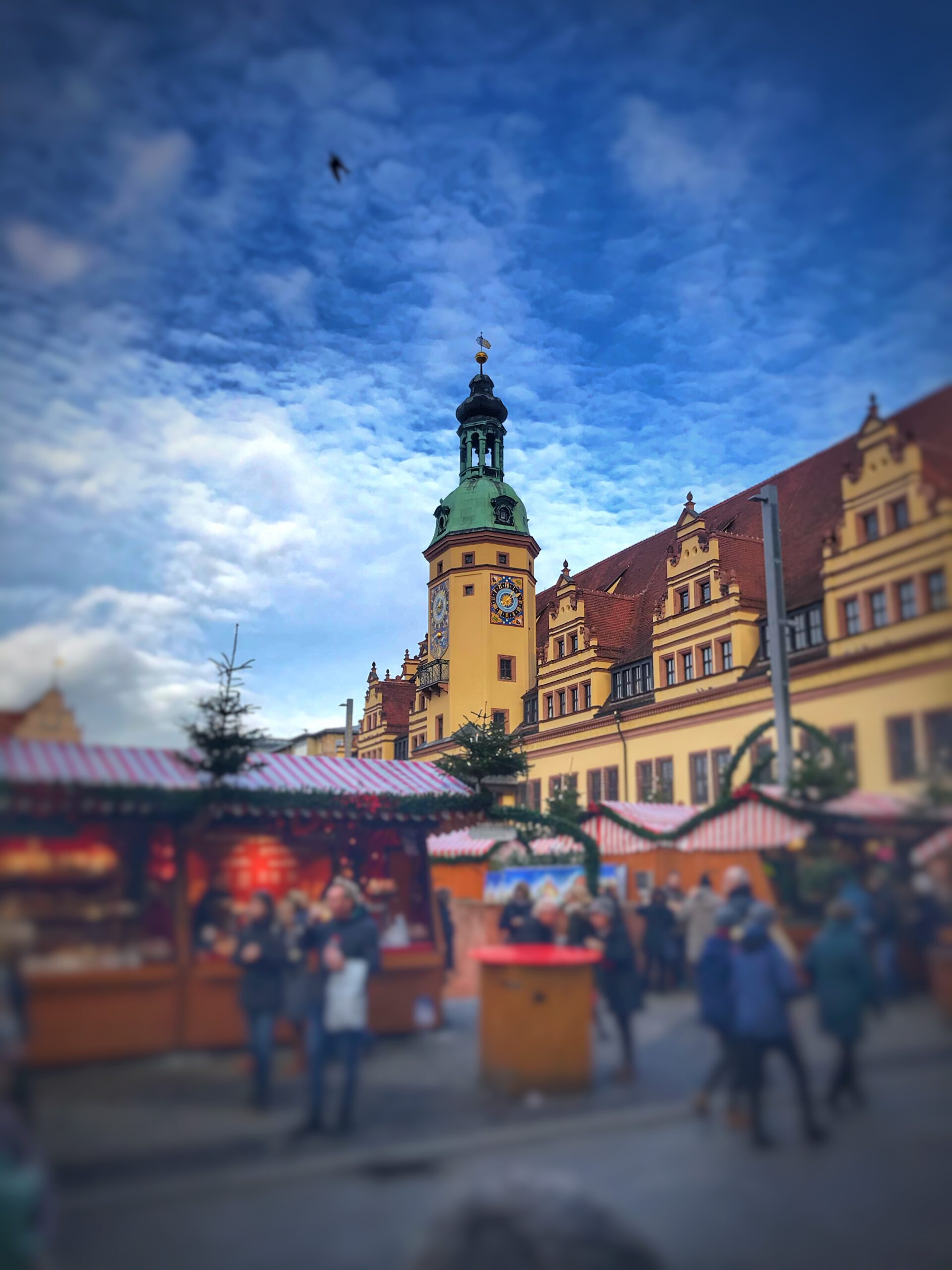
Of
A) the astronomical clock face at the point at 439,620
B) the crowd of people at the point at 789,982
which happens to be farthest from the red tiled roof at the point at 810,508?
the astronomical clock face at the point at 439,620

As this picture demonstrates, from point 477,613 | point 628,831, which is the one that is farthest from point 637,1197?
point 477,613

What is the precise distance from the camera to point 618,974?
23.6 feet

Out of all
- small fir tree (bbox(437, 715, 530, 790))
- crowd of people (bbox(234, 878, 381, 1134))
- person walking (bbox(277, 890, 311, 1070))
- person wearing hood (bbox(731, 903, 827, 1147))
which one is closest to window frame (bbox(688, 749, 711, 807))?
small fir tree (bbox(437, 715, 530, 790))

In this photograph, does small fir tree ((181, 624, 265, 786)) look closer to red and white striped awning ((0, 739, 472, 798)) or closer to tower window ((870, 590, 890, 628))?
red and white striped awning ((0, 739, 472, 798))

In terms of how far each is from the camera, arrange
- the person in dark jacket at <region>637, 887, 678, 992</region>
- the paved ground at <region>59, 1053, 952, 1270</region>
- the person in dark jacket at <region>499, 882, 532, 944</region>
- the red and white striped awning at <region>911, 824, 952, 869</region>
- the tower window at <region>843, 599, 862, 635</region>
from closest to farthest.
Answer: the paved ground at <region>59, 1053, 952, 1270</region>
the red and white striped awning at <region>911, 824, 952, 869</region>
the person in dark jacket at <region>637, 887, 678, 992</region>
the tower window at <region>843, 599, 862, 635</region>
the person in dark jacket at <region>499, 882, 532, 944</region>

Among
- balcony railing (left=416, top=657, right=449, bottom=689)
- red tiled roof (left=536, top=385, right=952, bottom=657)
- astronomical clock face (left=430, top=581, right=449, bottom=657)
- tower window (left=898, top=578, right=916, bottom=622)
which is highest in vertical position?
astronomical clock face (left=430, top=581, right=449, bottom=657)

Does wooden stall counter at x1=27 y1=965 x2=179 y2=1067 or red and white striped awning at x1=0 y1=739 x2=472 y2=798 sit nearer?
wooden stall counter at x1=27 y1=965 x2=179 y2=1067

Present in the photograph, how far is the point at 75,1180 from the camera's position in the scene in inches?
171

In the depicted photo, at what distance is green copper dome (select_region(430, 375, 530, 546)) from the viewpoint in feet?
132

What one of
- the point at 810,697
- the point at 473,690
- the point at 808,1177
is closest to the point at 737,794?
the point at 810,697

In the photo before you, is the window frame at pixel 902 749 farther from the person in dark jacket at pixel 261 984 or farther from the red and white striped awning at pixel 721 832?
the person in dark jacket at pixel 261 984

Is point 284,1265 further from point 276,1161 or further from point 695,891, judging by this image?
point 695,891

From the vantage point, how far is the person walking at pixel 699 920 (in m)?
6.48

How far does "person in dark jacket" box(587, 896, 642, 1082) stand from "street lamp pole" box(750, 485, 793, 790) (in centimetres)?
185
